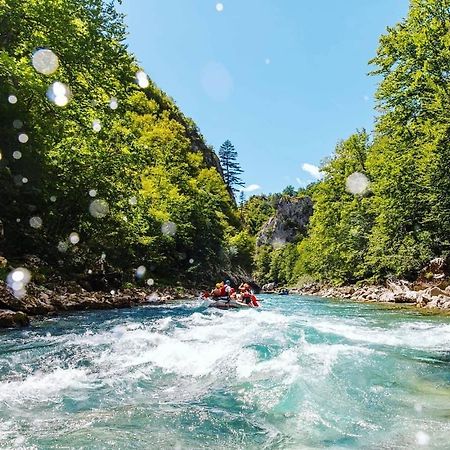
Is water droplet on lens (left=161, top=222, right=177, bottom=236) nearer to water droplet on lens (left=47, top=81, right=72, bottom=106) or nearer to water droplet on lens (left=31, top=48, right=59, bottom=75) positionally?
water droplet on lens (left=47, top=81, right=72, bottom=106)

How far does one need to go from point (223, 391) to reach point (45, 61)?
46.3ft

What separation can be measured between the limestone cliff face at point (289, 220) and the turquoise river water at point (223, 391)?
342 ft

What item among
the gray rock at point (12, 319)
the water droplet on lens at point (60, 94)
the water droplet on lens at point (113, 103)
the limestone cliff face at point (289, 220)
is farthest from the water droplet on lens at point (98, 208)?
the limestone cliff face at point (289, 220)

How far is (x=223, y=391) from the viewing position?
20.3ft

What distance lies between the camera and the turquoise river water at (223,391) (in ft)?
14.4

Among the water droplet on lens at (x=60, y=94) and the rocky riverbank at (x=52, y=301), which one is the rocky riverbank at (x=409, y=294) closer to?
the rocky riverbank at (x=52, y=301)

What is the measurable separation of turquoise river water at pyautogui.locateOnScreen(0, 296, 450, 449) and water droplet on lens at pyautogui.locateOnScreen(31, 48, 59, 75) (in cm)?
952

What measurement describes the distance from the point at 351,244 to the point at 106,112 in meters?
28.2

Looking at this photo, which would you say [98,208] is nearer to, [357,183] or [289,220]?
[357,183]

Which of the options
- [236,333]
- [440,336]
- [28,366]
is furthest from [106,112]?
[440,336]

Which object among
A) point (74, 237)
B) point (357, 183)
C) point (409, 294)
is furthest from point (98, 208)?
point (357, 183)

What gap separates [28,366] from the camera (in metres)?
7.40

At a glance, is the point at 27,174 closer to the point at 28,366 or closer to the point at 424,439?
the point at 28,366

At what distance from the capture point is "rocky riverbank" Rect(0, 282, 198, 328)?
12.1 meters
